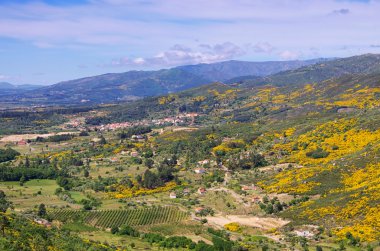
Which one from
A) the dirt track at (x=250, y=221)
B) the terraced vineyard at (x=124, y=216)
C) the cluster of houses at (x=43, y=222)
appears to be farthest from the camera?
the terraced vineyard at (x=124, y=216)

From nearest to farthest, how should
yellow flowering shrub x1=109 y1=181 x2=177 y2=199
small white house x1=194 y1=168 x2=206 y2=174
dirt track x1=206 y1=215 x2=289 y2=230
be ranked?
dirt track x1=206 y1=215 x2=289 y2=230 → yellow flowering shrub x1=109 y1=181 x2=177 y2=199 → small white house x1=194 y1=168 x2=206 y2=174

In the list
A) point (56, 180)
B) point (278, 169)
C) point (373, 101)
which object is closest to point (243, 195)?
point (278, 169)

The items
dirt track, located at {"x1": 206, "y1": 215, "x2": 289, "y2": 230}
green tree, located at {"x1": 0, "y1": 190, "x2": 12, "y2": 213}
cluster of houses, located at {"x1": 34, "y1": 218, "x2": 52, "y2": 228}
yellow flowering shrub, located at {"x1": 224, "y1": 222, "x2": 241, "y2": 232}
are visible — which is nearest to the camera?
cluster of houses, located at {"x1": 34, "y1": 218, "x2": 52, "y2": 228}

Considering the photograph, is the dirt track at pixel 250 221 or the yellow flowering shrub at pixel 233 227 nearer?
the yellow flowering shrub at pixel 233 227

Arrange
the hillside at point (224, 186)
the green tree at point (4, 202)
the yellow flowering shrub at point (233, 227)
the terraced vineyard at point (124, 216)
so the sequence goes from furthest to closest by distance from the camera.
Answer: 1. the terraced vineyard at point (124, 216)
2. the green tree at point (4, 202)
3. the yellow flowering shrub at point (233, 227)
4. the hillside at point (224, 186)

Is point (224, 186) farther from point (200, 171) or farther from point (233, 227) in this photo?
point (233, 227)

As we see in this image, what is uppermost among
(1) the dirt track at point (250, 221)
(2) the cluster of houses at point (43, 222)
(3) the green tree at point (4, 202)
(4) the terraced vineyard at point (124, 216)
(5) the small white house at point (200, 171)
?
(3) the green tree at point (4, 202)

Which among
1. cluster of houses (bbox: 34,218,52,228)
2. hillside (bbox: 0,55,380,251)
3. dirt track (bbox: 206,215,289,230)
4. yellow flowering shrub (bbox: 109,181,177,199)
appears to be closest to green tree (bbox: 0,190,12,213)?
hillside (bbox: 0,55,380,251)

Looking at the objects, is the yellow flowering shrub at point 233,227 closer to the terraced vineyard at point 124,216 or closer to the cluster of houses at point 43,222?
the terraced vineyard at point 124,216

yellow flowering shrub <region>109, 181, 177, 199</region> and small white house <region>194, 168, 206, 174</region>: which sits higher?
small white house <region>194, 168, 206, 174</region>

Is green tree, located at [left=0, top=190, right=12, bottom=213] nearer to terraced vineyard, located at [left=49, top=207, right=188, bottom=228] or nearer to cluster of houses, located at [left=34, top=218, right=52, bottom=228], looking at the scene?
cluster of houses, located at [left=34, top=218, right=52, bottom=228]

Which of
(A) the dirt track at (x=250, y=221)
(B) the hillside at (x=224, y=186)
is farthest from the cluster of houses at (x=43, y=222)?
(A) the dirt track at (x=250, y=221)
